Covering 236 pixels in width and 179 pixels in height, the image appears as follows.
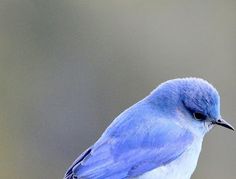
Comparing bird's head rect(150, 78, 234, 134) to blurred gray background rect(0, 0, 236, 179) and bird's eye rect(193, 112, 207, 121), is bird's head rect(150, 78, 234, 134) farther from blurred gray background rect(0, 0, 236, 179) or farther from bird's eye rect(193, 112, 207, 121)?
blurred gray background rect(0, 0, 236, 179)

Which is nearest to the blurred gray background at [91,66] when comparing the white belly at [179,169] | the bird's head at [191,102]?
the bird's head at [191,102]

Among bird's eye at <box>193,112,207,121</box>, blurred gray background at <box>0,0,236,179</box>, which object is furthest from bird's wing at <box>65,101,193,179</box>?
blurred gray background at <box>0,0,236,179</box>

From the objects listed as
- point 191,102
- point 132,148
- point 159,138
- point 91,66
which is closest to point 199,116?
point 191,102

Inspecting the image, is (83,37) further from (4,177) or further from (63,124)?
(4,177)

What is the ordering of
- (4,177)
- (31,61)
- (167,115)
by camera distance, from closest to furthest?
1. (167,115)
2. (4,177)
3. (31,61)

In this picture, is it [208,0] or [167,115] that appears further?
[208,0]

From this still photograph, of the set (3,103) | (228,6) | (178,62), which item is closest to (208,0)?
(228,6)

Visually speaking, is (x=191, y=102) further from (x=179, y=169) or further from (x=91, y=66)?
(x=91, y=66)
